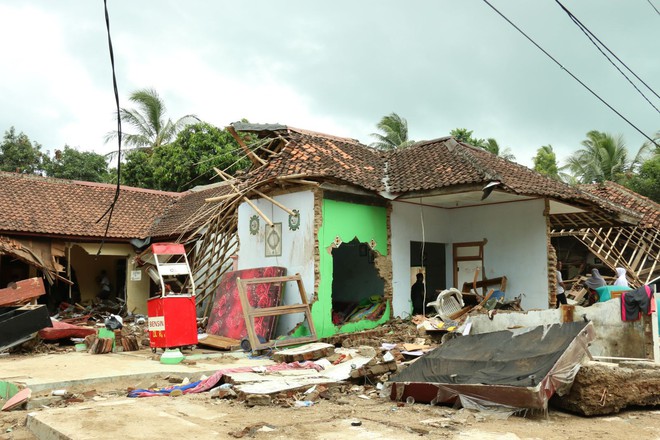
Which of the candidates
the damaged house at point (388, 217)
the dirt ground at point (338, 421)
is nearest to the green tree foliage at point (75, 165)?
the damaged house at point (388, 217)

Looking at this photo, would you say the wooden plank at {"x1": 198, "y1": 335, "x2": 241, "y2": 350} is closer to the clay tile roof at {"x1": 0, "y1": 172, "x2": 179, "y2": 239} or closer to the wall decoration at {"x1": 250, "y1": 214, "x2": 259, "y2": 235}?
the wall decoration at {"x1": 250, "y1": 214, "x2": 259, "y2": 235}

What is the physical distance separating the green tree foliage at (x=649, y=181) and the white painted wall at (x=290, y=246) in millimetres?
19768

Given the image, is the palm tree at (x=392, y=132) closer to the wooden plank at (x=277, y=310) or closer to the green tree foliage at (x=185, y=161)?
the green tree foliage at (x=185, y=161)

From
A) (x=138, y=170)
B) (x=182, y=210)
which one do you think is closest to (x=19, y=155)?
(x=138, y=170)

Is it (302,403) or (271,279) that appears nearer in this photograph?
(302,403)

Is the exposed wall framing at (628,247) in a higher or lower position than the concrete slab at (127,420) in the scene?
higher

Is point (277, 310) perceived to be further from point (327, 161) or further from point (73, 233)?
point (73, 233)

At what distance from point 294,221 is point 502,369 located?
282 inches

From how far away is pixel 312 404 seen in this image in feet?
25.0

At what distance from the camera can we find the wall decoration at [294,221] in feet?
44.1

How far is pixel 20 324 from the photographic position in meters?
11.9

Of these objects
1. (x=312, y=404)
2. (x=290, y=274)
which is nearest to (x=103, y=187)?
(x=290, y=274)

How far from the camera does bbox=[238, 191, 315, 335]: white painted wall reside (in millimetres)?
13042

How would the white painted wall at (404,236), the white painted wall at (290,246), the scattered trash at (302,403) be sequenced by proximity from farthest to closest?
the white painted wall at (404,236)
the white painted wall at (290,246)
the scattered trash at (302,403)
